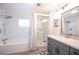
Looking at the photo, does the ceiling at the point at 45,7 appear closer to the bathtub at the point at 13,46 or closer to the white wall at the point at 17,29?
the white wall at the point at 17,29

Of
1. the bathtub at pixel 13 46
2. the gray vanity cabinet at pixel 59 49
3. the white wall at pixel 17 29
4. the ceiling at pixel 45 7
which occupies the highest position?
the ceiling at pixel 45 7

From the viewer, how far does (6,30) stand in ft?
8.13

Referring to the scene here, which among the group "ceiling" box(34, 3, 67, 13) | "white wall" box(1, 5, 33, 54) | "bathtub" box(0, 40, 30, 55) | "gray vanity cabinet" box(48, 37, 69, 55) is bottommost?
"bathtub" box(0, 40, 30, 55)

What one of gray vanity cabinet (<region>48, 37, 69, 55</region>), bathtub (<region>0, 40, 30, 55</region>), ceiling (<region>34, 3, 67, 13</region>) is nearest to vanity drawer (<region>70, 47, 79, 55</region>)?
gray vanity cabinet (<region>48, 37, 69, 55</region>)

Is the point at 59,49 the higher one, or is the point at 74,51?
the point at 74,51

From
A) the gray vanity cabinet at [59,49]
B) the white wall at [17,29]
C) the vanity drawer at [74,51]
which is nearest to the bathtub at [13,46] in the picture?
the white wall at [17,29]

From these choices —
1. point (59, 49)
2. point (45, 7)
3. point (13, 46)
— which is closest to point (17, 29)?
point (13, 46)

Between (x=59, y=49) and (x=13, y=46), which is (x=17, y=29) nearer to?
(x=13, y=46)

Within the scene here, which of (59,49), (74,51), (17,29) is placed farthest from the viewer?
(17,29)

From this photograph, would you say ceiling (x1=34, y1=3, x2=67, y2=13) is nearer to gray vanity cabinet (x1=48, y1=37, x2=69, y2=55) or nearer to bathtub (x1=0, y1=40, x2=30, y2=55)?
gray vanity cabinet (x1=48, y1=37, x2=69, y2=55)
